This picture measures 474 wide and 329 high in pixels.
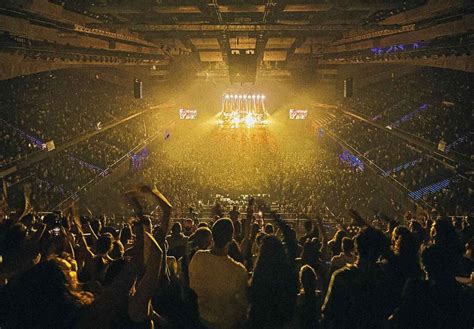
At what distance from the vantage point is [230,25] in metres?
9.76

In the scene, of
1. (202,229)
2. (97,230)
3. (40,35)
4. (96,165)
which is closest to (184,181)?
(96,165)

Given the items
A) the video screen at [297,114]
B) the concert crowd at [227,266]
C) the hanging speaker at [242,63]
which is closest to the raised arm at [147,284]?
the concert crowd at [227,266]

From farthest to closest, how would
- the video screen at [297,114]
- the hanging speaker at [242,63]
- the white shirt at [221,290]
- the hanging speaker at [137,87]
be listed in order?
the video screen at [297,114] → the hanging speaker at [137,87] → the hanging speaker at [242,63] → the white shirt at [221,290]

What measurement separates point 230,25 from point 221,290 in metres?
7.61

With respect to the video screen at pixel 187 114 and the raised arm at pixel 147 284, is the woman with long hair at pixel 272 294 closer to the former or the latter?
the raised arm at pixel 147 284

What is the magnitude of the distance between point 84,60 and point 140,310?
1363cm

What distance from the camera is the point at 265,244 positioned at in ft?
10.7

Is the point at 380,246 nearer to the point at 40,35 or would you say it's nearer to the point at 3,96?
the point at 40,35

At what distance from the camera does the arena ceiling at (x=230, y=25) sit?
334 inches

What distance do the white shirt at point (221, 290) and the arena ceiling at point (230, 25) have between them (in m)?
6.03

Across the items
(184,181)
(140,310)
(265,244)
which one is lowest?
(184,181)

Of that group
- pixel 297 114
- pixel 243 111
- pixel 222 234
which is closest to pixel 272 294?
pixel 222 234

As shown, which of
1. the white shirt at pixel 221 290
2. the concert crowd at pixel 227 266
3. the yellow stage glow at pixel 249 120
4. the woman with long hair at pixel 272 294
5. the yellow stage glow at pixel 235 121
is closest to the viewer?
the concert crowd at pixel 227 266

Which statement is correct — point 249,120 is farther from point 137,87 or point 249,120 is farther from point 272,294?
point 272,294
